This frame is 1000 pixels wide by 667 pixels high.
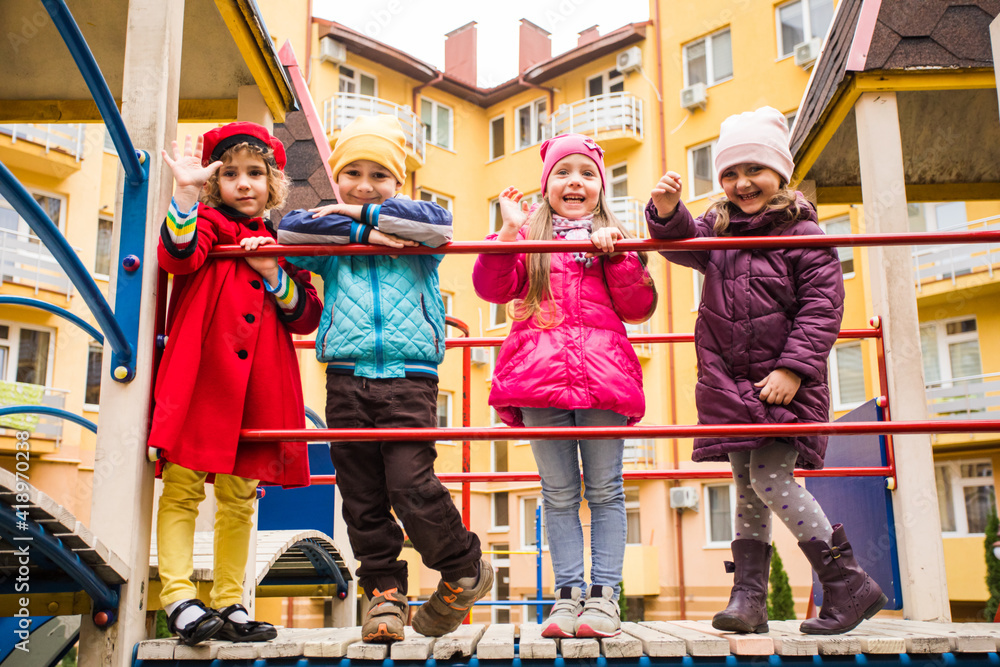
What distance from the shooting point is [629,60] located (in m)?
21.5

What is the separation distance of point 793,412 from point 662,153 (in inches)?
739

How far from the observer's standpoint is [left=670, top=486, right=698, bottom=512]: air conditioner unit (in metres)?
18.7

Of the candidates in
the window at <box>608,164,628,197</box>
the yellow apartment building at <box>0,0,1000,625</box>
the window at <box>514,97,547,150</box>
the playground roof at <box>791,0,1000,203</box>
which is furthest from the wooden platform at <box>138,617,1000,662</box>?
the window at <box>514,97,547,150</box>

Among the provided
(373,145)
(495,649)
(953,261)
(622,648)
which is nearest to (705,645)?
Answer: (622,648)

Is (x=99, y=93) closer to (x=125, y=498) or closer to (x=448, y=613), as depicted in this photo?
(x=125, y=498)

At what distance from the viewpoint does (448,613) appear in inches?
108

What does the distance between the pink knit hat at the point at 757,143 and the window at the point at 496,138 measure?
2152cm

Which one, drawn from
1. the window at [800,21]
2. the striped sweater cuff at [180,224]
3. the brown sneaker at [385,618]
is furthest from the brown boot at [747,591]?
the window at [800,21]

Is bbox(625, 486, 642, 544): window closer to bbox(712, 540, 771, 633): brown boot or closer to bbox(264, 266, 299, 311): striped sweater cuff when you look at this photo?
bbox(712, 540, 771, 633): brown boot

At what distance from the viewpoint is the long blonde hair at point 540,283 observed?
306 cm

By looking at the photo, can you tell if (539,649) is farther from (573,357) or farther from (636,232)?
(636,232)

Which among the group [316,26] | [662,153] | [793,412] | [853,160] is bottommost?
[793,412]

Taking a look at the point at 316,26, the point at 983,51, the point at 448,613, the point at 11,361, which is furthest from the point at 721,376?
the point at 316,26

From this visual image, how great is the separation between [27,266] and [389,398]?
17.6 meters
